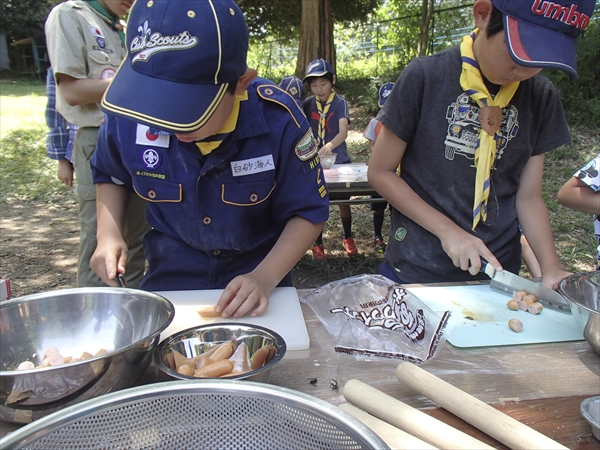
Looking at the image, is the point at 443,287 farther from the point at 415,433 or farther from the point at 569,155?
the point at 569,155

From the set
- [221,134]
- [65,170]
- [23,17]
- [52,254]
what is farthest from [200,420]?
[23,17]

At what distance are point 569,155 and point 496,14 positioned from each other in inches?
263

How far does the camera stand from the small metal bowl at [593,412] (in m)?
0.82

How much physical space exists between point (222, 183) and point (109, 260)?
393 mm

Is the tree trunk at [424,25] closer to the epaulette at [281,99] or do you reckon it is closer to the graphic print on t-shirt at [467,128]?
the graphic print on t-shirt at [467,128]

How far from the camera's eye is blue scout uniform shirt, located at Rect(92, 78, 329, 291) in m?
1.47

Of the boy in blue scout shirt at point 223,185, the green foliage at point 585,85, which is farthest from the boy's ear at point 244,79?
the green foliage at point 585,85

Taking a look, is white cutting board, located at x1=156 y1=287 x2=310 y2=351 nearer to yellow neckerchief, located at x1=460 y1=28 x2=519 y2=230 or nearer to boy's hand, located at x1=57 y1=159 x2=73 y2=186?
yellow neckerchief, located at x1=460 y1=28 x2=519 y2=230

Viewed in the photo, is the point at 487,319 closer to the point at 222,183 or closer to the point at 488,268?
the point at 488,268

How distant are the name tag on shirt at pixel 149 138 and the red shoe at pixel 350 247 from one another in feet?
11.3

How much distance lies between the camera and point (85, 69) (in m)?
2.33

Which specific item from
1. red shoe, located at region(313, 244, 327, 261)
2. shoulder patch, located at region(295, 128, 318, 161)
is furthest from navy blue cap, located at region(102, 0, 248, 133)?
red shoe, located at region(313, 244, 327, 261)

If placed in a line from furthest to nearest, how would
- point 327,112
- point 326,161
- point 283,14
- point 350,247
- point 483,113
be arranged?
point 283,14
point 327,112
point 350,247
point 326,161
point 483,113

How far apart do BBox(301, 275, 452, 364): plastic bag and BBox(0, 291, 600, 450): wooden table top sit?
1.2 inches
